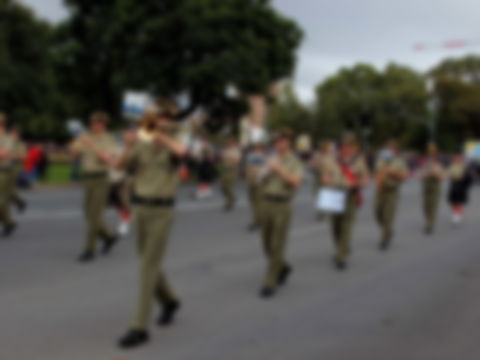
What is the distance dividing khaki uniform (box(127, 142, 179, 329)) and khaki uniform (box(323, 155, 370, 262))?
4.16 meters

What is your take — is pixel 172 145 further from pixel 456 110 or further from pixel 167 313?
pixel 456 110

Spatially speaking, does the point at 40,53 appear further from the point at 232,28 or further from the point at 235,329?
the point at 235,329

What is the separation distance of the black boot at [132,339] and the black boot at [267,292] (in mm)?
2203

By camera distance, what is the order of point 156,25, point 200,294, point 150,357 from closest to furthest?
point 150,357
point 200,294
point 156,25

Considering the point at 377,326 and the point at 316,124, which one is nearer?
the point at 377,326

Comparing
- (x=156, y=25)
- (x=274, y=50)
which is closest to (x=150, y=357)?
(x=156, y=25)

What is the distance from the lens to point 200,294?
7117 millimetres

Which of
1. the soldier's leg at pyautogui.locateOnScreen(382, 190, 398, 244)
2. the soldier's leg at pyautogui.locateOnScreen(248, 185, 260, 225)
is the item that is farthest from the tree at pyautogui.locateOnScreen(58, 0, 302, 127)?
the soldier's leg at pyautogui.locateOnScreen(382, 190, 398, 244)

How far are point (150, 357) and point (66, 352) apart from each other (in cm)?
65

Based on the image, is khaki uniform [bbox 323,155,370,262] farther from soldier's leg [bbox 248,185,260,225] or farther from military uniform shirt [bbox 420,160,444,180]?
military uniform shirt [bbox 420,160,444,180]

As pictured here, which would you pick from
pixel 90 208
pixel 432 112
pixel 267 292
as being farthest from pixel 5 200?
pixel 432 112

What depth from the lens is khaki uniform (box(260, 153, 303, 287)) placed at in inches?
287

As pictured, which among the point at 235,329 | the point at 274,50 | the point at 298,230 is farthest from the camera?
the point at 274,50

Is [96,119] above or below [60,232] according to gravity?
above
